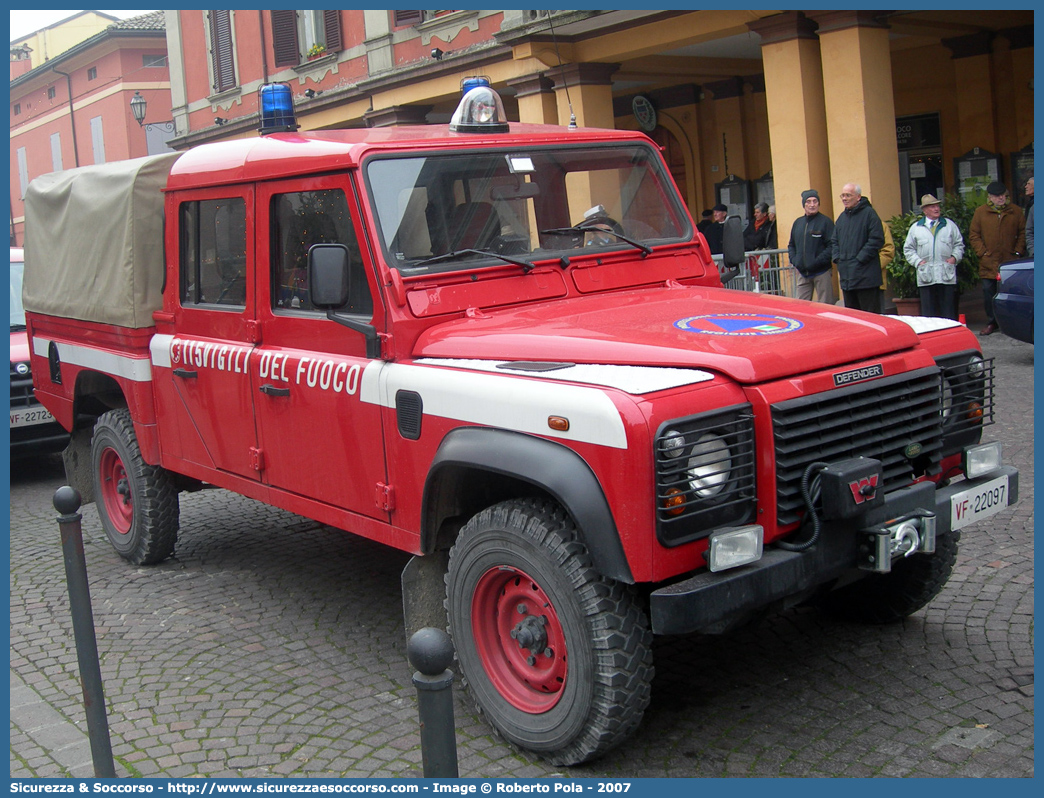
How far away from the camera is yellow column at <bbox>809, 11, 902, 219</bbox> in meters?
12.7

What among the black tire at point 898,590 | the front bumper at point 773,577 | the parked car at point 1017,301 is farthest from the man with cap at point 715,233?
the front bumper at point 773,577

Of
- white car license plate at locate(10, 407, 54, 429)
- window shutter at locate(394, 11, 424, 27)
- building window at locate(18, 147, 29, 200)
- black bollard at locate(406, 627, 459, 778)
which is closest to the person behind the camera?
black bollard at locate(406, 627, 459, 778)

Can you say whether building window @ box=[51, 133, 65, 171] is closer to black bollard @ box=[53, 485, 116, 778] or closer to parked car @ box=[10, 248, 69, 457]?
parked car @ box=[10, 248, 69, 457]

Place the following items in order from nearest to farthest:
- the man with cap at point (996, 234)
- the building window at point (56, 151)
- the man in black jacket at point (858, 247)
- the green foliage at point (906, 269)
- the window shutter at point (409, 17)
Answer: the man in black jacket at point (858, 247) < the man with cap at point (996, 234) < the green foliage at point (906, 269) < the window shutter at point (409, 17) < the building window at point (56, 151)

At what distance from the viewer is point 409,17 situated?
62.4 ft

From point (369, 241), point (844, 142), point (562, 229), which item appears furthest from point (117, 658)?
point (844, 142)

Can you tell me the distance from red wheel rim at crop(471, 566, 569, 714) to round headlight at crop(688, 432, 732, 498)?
0.67m

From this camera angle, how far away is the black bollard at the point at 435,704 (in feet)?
7.75

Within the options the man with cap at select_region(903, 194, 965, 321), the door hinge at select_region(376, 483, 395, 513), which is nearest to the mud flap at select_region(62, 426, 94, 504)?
the door hinge at select_region(376, 483, 395, 513)

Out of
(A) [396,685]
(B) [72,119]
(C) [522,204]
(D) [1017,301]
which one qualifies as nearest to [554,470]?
(A) [396,685]

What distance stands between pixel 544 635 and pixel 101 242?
4064 millimetres

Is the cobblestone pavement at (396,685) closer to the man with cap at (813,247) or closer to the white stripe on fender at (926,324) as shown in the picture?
the white stripe on fender at (926,324)

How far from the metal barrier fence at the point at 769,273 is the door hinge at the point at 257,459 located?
9.31 m

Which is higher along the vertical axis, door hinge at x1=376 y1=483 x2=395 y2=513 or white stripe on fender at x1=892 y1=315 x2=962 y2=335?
white stripe on fender at x1=892 y1=315 x2=962 y2=335
